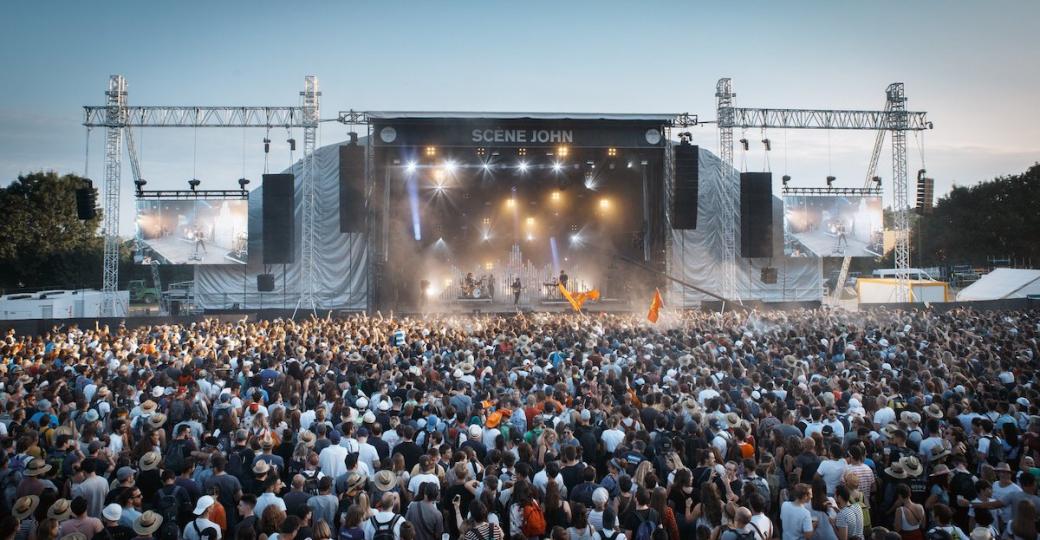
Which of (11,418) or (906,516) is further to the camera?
(11,418)

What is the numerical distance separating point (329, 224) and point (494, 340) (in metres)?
15.9

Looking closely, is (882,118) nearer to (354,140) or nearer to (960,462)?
(354,140)

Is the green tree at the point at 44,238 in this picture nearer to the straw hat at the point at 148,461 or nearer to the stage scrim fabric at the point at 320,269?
the stage scrim fabric at the point at 320,269

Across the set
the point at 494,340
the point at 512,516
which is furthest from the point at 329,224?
the point at 512,516

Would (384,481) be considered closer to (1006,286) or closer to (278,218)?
(278,218)

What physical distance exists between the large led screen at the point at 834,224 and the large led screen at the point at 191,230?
887 inches

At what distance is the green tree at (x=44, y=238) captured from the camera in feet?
127

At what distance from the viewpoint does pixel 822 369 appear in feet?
35.0

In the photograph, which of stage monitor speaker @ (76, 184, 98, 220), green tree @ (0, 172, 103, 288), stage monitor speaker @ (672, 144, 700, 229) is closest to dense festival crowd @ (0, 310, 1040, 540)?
stage monitor speaker @ (672, 144, 700, 229)

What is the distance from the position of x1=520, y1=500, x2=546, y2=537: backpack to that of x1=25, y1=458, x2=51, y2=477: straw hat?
4355 millimetres

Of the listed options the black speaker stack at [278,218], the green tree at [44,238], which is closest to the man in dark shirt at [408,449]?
the black speaker stack at [278,218]

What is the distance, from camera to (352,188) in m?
23.3

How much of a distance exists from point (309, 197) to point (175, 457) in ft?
70.4

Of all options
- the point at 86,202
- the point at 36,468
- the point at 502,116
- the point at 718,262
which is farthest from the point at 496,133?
the point at 36,468
